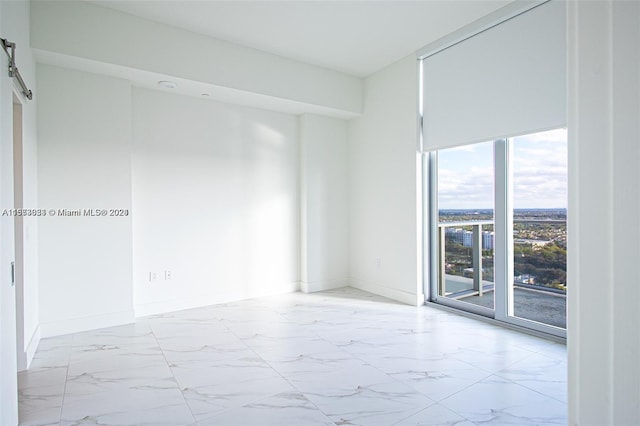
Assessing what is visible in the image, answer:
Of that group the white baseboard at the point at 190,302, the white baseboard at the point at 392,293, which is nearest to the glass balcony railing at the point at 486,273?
the white baseboard at the point at 392,293

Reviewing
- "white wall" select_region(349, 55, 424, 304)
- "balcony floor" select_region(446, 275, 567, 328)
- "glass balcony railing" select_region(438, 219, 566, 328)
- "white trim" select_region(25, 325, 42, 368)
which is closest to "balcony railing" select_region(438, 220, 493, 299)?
"glass balcony railing" select_region(438, 219, 566, 328)

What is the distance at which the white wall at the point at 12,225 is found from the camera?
6.00 ft

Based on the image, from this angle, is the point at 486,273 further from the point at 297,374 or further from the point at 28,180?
the point at 28,180

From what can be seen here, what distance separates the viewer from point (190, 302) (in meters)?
4.29

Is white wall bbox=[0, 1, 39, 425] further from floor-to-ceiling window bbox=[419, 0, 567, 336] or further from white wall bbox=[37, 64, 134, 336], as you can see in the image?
floor-to-ceiling window bbox=[419, 0, 567, 336]

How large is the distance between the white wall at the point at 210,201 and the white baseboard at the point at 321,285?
0.21 metres

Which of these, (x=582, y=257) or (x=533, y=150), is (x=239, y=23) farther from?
(x=582, y=257)

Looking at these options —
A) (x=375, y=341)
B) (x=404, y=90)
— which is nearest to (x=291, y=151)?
(x=404, y=90)

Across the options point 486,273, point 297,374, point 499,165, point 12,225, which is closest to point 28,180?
point 12,225

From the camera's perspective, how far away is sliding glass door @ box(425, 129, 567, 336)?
3.23 meters

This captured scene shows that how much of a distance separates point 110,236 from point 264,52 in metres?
2.69

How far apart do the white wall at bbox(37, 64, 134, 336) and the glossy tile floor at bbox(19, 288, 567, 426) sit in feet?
0.92

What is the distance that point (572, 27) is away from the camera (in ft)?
1.75

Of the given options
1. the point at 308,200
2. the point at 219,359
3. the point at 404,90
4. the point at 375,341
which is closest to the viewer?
the point at 219,359
